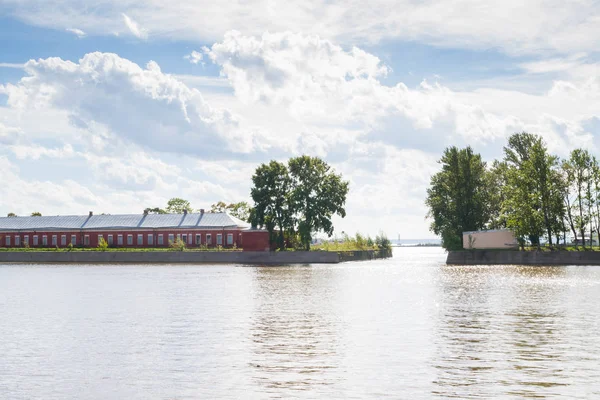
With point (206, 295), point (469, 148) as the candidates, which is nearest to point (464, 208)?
point (469, 148)

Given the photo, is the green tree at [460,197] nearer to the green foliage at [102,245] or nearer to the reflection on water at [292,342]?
the green foliage at [102,245]

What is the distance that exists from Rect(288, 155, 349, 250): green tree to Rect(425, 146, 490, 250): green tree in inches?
626

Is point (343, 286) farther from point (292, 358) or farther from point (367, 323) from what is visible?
point (292, 358)

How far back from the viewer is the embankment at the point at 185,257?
369 ft

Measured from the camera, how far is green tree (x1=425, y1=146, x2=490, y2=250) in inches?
4304

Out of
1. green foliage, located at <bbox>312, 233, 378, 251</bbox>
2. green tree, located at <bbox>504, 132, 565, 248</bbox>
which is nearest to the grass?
green foliage, located at <bbox>312, 233, 378, 251</bbox>

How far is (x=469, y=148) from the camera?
113m

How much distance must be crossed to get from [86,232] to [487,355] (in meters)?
128

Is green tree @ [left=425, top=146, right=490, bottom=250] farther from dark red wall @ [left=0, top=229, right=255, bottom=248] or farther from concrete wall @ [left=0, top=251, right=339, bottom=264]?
dark red wall @ [left=0, top=229, right=255, bottom=248]

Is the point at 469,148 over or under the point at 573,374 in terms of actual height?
over

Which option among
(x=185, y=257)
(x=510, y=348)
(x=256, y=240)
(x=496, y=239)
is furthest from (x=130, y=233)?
(x=510, y=348)

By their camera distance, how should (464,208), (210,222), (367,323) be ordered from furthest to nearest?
(210,222), (464,208), (367,323)

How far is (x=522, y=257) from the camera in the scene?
95188 millimetres

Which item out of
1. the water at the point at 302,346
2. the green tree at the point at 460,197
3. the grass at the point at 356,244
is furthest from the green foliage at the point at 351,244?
the water at the point at 302,346
